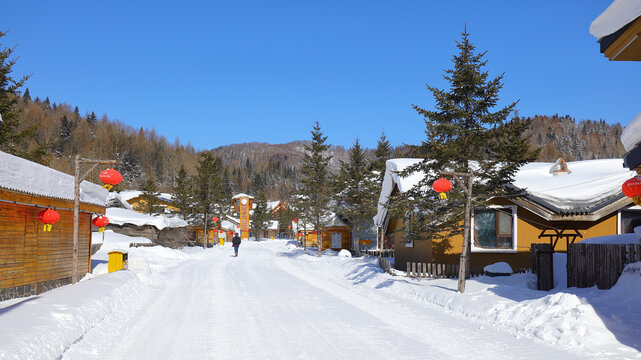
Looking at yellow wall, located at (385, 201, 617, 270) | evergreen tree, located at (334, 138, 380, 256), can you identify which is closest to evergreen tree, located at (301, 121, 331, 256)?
evergreen tree, located at (334, 138, 380, 256)

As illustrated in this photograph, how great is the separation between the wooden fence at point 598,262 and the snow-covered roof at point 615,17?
5.25 m

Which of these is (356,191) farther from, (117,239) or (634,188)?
(634,188)

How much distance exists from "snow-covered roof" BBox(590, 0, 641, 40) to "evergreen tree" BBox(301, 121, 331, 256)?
3172 centimetres

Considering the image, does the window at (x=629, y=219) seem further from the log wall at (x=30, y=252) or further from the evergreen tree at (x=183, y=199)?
the evergreen tree at (x=183, y=199)

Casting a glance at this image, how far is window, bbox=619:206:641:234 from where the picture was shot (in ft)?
66.5

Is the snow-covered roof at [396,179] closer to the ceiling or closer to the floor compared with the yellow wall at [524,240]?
closer to the ceiling

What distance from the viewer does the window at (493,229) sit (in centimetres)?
2083

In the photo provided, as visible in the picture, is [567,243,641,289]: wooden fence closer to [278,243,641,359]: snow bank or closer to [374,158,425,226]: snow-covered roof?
[278,243,641,359]: snow bank

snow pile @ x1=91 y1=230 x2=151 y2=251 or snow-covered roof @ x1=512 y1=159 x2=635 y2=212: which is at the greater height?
snow-covered roof @ x1=512 y1=159 x2=635 y2=212

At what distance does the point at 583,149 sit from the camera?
450ft

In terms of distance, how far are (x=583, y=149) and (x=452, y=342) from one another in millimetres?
149699

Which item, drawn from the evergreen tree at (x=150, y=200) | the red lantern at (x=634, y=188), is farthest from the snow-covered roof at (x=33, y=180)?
the evergreen tree at (x=150, y=200)

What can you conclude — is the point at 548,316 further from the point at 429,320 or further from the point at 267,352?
the point at 267,352

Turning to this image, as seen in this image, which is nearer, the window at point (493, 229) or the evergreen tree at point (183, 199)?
the window at point (493, 229)
